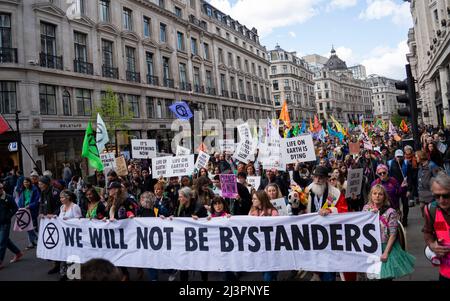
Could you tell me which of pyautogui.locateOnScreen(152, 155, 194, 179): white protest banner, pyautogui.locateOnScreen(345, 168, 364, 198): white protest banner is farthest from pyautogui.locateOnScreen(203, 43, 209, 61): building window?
pyautogui.locateOnScreen(345, 168, 364, 198): white protest banner

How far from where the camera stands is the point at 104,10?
31797 millimetres

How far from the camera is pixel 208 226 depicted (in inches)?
220

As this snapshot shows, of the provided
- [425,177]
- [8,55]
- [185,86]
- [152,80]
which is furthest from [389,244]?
[185,86]

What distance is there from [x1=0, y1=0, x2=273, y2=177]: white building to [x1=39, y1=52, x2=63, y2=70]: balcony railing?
0.26 ft

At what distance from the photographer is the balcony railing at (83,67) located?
92.3 feet

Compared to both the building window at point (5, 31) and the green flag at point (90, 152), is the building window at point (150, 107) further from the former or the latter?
the green flag at point (90, 152)

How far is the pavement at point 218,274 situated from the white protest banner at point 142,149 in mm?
4841

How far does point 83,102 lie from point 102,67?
375 centimetres

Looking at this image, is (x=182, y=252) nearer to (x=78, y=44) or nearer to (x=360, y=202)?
(x=360, y=202)

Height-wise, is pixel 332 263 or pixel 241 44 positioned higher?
Answer: pixel 241 44

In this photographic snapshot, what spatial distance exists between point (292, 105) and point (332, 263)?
83.2 meters

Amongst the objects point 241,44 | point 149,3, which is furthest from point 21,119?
point 241,44

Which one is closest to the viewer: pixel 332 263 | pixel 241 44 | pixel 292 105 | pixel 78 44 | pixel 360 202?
pixel 332 263

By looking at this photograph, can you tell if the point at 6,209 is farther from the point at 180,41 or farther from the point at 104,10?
the point at 180,41
